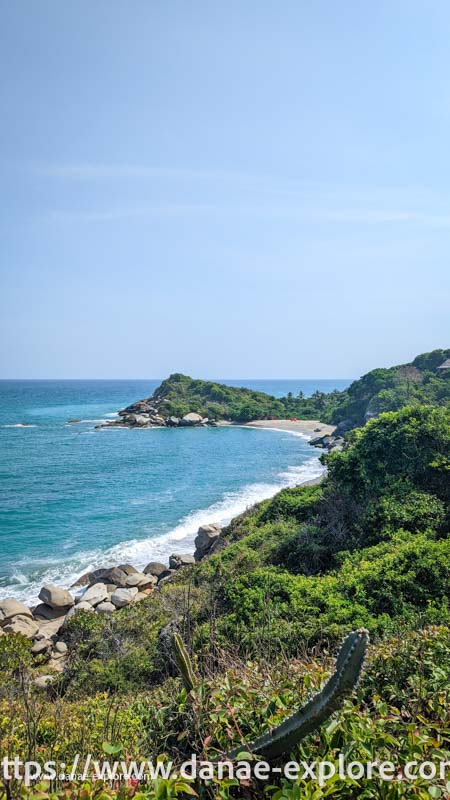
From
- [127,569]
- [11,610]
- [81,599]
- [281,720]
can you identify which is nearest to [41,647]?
[11,610]

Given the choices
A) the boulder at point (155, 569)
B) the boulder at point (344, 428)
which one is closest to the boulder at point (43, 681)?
the boulder at point (155, 569)

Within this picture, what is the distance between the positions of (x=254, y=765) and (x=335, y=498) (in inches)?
445

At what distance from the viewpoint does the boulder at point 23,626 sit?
1273cm

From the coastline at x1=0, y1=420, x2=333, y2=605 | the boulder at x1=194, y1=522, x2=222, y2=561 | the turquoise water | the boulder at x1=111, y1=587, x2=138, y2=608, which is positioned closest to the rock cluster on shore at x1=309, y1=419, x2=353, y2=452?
the turquoise water

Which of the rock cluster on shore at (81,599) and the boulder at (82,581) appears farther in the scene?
the boulder at (82,581)

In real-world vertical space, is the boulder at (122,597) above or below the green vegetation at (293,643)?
below

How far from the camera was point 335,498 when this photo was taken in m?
13.8

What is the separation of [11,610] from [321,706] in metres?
14.2

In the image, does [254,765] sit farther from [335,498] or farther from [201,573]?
[335,498]

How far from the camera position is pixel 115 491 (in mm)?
28188

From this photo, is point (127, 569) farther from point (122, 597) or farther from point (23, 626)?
point (23, 626)

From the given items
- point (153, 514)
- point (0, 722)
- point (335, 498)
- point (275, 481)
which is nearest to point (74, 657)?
point (0, 722)

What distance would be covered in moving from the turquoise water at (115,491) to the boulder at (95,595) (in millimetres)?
1849

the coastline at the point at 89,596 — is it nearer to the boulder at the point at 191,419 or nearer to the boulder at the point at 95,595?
the boulder at the point at 95,595
